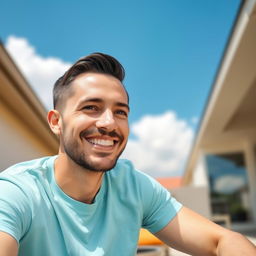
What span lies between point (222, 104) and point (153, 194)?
653 centimetres

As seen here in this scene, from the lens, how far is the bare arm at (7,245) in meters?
0.89

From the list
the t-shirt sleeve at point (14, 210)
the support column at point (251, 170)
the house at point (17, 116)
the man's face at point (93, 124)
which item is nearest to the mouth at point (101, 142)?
the man's face at point (93, 124)

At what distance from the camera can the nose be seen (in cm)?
130

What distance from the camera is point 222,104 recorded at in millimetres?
7527

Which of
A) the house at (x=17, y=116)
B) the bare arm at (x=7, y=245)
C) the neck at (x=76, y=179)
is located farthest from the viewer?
the house at (x=17, y=116)

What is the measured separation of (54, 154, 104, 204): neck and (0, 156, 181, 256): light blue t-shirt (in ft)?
0.10

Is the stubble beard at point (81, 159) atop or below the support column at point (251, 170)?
below

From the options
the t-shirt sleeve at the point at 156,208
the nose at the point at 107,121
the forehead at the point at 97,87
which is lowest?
the t-shirt sleeve at the point at 156,208

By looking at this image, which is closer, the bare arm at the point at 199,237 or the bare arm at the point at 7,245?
the bare arm at the point at 7,245

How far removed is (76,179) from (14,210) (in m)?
0.35

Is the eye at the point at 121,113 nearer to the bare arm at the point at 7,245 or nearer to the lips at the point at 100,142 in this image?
the lips at the point at 100,142

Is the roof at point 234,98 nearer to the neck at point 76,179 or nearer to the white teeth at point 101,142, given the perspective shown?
the white teeth at point 101,142

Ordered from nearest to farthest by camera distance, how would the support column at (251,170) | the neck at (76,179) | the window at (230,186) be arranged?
the neck at (76,179), the support column at (251,170), the window at (230,186)

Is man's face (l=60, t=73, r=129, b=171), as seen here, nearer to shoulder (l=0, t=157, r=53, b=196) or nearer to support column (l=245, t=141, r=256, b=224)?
shoulder (l=0, t=157, r=53, b=196)
